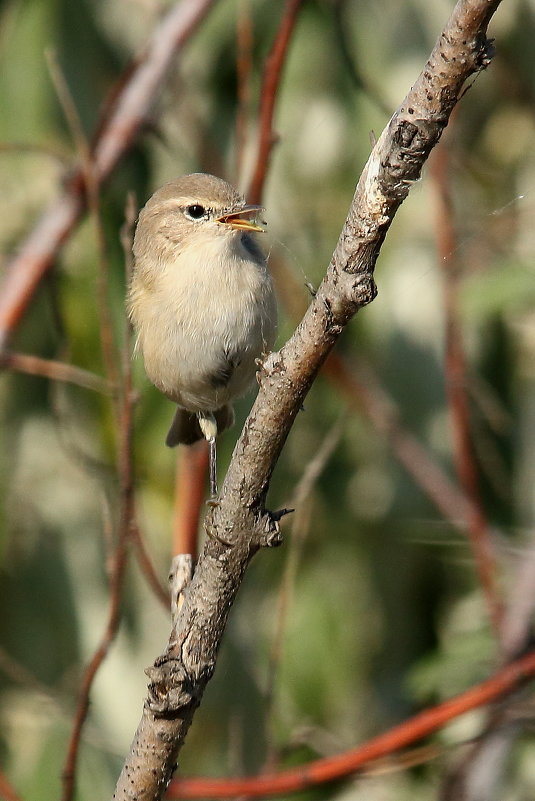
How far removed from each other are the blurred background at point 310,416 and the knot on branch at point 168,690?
189cm

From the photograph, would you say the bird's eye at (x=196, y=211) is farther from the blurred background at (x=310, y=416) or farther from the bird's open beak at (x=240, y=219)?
the blurred background at (x=310, y=416)

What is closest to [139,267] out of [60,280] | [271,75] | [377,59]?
[271,75]

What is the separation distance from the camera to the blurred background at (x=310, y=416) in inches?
155

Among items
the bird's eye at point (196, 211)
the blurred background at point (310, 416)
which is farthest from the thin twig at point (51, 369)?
the bird's eye at point (196, 211)

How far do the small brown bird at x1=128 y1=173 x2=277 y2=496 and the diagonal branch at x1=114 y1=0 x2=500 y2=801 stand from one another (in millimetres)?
678

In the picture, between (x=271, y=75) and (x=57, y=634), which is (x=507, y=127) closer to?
(x=271, y=75)

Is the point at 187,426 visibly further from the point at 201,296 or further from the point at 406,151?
the point at 406,151

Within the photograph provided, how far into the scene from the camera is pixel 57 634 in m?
4.14

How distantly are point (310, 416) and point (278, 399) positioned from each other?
2474 millimetres

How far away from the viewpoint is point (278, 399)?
1.73m

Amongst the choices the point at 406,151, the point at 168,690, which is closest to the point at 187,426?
the point at 168,690

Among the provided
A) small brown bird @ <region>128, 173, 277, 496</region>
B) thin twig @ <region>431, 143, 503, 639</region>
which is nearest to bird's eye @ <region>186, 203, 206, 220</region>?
small brown bird @ <region>128, 173, 277, 496</region>

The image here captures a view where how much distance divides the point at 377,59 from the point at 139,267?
1.98 m

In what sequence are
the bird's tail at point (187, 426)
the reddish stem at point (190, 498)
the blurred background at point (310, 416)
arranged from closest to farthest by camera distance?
the bird's tail at point (187, 426), the reddish stem at point (190, 498), the blurred background at point (310, 416)
